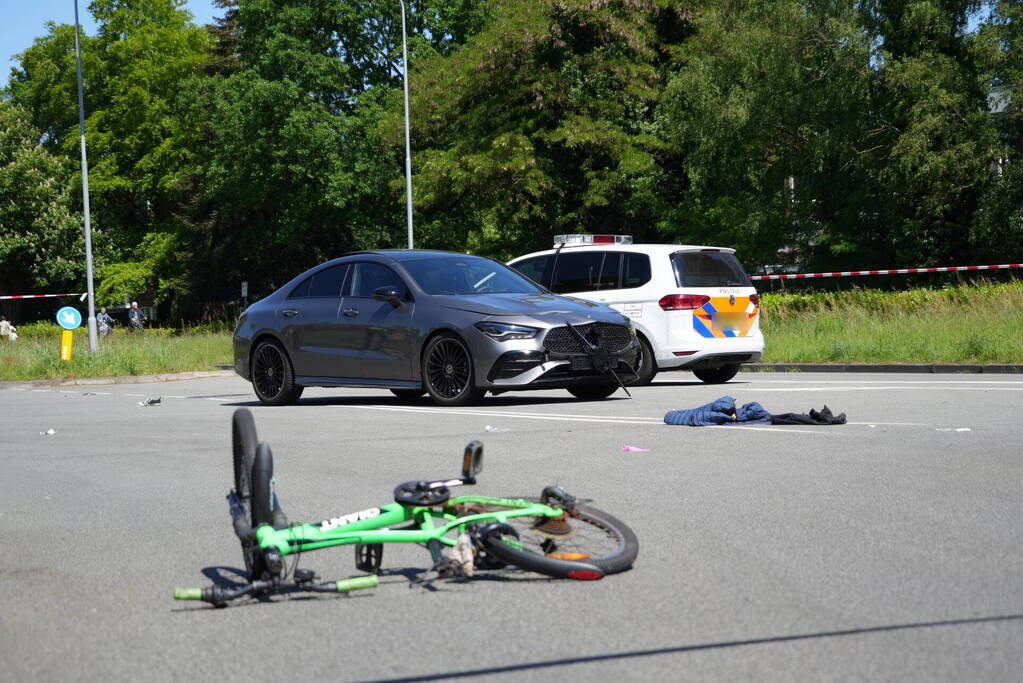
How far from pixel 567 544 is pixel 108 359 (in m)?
22.3

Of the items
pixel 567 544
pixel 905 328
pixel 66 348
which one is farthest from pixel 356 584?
pixel 66 348

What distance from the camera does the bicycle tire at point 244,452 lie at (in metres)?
5.40

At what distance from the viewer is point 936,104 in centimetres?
3747

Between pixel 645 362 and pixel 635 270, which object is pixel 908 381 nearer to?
pixel 645 362

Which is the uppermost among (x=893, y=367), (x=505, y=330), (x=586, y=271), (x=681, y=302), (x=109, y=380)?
(x=586, y=271)

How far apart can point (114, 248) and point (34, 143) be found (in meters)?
5.80

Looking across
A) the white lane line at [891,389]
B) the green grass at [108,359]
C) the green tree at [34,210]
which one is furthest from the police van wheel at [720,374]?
the green tree at [34,210]

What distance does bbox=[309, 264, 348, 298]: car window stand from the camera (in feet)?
50.5

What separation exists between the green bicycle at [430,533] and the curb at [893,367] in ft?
49.5

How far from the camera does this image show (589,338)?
14.0 meters

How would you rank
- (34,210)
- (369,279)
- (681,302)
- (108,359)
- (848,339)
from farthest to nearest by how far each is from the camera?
1. (34,210)
2. (108,359)
3. (848,339)
4. (681,302)
5. (369,279)

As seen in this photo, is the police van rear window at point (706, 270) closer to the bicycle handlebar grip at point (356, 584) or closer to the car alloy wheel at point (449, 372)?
the car alloy wheel at point (449, 372)

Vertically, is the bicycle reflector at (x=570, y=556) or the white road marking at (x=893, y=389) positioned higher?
the bicycle reflector at (x=570, y=556)

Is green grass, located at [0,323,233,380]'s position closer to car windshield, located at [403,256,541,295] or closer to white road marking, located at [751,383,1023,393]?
car windshield, located at [403,256,541,295]
